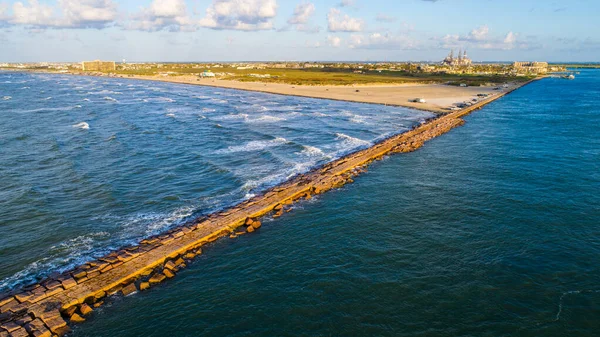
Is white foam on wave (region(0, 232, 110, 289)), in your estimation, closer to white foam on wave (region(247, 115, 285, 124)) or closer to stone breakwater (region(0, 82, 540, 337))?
stone breakwater (region(0, 82, 540, 337))

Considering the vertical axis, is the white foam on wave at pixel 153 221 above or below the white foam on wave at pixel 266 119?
below

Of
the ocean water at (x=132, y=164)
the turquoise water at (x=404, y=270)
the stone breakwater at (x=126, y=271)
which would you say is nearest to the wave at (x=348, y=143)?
the ocean water at (x=132, y=164)

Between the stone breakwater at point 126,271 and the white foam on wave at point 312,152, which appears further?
the white foam on wave at point 312,152

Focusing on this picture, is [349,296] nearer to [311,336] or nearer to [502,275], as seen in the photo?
[311,336]

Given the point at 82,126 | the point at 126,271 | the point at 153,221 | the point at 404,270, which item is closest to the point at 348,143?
the point at 153,221

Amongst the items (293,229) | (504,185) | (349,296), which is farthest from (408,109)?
(349,296)

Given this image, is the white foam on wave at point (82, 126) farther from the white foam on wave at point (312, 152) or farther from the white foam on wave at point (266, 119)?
the white foam on wave at point (312, 152)
